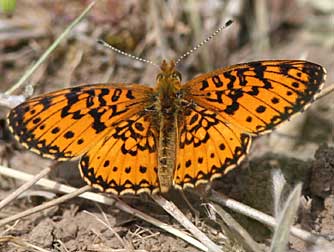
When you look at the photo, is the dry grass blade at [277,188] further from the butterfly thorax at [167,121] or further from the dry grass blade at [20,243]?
the dry grass blade at [20,243]

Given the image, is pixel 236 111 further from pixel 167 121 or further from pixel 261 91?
pixel 167 121

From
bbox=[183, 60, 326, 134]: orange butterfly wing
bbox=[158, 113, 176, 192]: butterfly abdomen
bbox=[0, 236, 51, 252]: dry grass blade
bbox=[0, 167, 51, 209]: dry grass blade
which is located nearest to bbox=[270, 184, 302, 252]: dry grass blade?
bbox=[183, 60, 326, 134]: orange butterfly wing

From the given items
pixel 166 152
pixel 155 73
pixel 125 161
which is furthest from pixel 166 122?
pixel 155 73

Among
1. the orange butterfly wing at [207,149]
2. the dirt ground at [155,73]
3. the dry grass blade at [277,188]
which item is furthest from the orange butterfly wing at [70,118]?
the dry grass blade at [277,188]

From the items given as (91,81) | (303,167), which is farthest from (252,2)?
(303,167)

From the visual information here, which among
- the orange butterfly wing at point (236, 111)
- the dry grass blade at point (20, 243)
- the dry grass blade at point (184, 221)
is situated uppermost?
the orange butterfly wing at point (236, 111)

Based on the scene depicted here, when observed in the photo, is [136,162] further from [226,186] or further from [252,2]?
[252,2]
